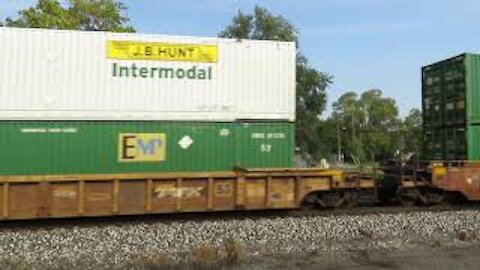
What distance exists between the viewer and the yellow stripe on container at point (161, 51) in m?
14.2

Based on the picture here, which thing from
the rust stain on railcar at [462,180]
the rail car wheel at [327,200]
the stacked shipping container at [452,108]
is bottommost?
the rail car wheel at [327,200]

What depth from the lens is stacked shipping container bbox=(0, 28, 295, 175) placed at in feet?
44.6

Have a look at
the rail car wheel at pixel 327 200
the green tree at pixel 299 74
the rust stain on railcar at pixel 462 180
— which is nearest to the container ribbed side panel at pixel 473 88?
the rust stain on railcar at pixel 462 180

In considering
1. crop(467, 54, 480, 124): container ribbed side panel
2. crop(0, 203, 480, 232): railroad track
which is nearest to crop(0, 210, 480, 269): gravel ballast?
crop(0, 203, 480, 232): railroad track

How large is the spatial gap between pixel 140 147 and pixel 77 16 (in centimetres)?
2448

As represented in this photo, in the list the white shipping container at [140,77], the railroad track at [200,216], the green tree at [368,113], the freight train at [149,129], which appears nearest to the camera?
the freight train at [149,129]

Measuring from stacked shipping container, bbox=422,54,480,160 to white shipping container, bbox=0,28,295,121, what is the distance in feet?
14.7

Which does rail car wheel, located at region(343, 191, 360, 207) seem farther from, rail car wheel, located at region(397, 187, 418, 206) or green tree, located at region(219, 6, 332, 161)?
green tree, located at region(219, 6, 332, 161)

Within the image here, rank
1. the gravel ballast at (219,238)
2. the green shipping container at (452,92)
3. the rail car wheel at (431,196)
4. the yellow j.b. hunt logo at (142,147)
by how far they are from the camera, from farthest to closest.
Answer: the green shipping container at (452,92) → the rail car wheel at (431,196) → the yellow j.b. hunt logo at (142,147) → the gravel ballast at (219,238)

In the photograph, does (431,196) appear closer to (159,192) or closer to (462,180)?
(462,180)

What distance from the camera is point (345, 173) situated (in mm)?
15297

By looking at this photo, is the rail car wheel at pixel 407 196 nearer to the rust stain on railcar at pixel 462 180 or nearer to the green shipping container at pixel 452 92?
the rust stain on railcar at pixel 462 180

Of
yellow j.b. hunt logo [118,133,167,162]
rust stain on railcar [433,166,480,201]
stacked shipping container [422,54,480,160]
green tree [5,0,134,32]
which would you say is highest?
green tree [5,0,134,32]

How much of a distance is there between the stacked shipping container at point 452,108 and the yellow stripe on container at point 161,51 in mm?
6209
